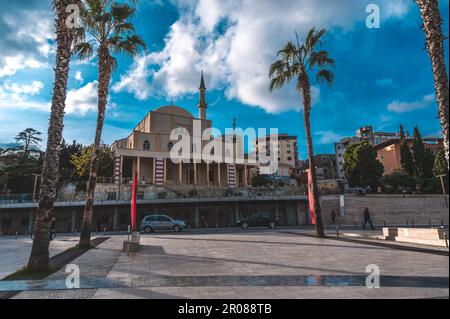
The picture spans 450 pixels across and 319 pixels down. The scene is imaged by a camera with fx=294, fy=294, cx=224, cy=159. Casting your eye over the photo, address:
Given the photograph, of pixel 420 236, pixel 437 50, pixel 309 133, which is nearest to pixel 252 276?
pixel 437 50

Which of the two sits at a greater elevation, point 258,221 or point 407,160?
point 407,160

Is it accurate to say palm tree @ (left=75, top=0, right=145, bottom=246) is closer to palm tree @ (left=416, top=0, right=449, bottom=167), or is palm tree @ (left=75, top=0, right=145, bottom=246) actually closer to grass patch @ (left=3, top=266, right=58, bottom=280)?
grass patch @ (left=3, top=266, right=58, bottom=280)

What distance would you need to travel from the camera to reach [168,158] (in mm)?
44125

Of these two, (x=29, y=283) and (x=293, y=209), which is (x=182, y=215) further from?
(x=29, y=283)

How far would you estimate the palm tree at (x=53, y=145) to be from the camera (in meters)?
8.73

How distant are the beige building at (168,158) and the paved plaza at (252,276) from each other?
31539 mm

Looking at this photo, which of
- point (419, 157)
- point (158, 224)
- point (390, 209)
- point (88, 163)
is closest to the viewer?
point (158, 224)

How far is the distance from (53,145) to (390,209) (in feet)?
124

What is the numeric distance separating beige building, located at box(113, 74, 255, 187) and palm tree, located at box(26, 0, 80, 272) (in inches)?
1250

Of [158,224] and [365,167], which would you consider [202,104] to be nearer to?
[365,167]

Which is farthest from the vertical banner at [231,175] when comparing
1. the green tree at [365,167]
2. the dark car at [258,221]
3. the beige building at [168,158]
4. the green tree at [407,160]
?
the green tree at [407,160]

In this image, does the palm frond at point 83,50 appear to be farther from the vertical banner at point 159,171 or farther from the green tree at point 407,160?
the green tree at point 407,160

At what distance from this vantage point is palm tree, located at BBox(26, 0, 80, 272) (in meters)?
Answer: 8.73

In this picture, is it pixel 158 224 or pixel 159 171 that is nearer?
pixel 158 224
